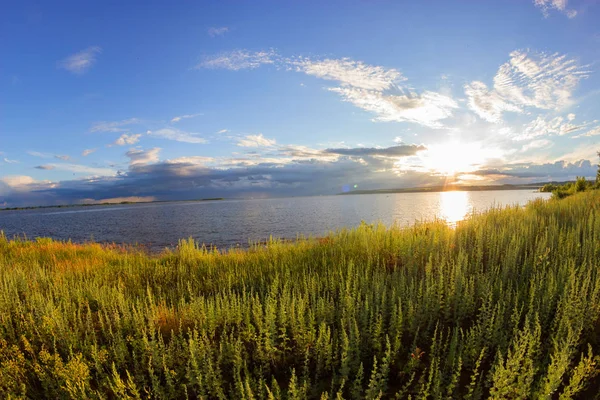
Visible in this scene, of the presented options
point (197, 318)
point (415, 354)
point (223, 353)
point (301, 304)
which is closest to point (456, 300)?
point (415, 354)

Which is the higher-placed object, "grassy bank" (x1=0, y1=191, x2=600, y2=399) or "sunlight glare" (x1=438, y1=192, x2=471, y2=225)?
"grassy bank" (x1=0, y1=191, x2=600, y2=399)

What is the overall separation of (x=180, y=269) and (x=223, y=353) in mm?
6088

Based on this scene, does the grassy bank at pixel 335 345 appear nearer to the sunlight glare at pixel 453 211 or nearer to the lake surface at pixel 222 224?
the lake surface at pixel 222 224

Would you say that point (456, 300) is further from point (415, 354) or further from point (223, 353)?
point (223, 353)

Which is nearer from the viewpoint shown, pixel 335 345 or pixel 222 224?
pixel 335 345

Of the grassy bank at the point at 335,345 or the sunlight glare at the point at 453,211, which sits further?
the sunlight glare at the point at 453,211

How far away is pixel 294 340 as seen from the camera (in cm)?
450

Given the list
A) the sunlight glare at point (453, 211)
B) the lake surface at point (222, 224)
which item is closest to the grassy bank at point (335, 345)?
the lake surface at point (222, 224)

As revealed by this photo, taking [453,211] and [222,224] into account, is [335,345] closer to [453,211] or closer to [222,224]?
[222,224]

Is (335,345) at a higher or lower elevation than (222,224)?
higher

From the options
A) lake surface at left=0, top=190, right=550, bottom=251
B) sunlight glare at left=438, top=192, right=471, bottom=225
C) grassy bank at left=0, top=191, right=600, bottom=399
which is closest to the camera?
grassy bank at left=0, top=191, right=600, bottom=399

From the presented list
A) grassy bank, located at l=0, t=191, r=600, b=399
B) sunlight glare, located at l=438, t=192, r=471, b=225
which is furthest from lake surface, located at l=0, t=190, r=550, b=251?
grassy bank, located at l=0, t=191, r=600, b=399

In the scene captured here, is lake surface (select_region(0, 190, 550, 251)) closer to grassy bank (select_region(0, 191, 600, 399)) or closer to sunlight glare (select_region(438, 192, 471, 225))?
sunlight glare (select_region(438, 192, 471, 225))

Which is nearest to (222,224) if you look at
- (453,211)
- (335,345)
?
(335,345)
